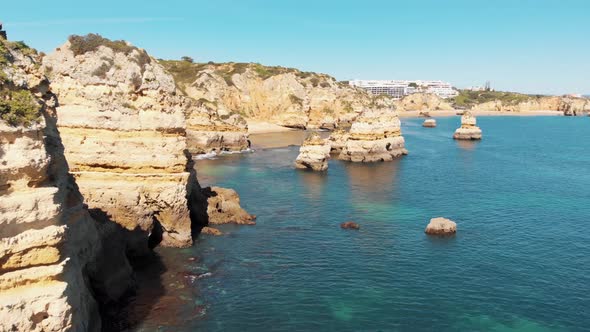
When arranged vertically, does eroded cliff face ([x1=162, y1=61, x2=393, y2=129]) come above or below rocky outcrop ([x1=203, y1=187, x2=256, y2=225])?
above

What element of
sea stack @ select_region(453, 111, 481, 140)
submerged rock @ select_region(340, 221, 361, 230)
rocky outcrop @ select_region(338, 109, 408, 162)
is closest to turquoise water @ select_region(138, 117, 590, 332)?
submerged rock @ select_region(340, 221, 361, 230)

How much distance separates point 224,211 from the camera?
47.7m

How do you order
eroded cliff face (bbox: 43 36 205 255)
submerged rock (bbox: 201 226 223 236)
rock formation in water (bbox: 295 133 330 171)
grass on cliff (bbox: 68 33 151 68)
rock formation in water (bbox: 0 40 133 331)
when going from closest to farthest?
rock formation in water (bbox: 0 40 133 331)
eroded cliff face (bbox: 43 36 205 255)
grass on cliff (bbox: 68 33 151 68)
submerged rock (bbox: 201 226 223 236)
rock formation in water (bbox: 295 133 330 171)

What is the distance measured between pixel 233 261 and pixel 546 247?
26813 mm

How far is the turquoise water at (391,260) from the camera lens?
2725cm

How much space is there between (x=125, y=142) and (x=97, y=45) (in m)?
10.3

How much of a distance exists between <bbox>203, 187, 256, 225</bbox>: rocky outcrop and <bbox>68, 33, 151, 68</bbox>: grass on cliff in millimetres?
15222

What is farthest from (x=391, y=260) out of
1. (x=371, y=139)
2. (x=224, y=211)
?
(x=371, y=139)

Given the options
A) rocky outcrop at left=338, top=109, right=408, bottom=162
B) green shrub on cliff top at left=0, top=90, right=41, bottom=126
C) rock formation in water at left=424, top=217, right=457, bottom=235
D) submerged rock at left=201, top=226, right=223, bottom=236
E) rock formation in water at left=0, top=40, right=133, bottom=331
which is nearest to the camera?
rock formation in water at left=0, top=40, right=133, bottom=331

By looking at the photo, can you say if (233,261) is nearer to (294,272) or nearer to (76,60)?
(294,272)

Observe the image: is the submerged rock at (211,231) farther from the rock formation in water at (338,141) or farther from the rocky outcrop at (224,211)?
the rock formation in water at (338,141)

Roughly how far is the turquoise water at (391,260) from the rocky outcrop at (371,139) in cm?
1900

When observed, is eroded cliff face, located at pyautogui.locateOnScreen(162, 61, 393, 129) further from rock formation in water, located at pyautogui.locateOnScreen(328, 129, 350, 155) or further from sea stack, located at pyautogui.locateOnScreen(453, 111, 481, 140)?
rock formation in water, located at pyautogui.locateOnScreen(328, 129, 350, 155)

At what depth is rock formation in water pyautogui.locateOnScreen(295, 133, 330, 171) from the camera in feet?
256
